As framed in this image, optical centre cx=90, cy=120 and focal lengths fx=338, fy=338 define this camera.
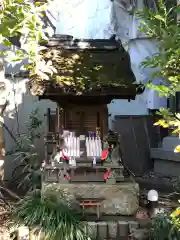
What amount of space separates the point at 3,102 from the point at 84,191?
298cm

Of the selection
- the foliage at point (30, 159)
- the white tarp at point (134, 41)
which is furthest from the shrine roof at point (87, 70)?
the foliage at point (30, 159)

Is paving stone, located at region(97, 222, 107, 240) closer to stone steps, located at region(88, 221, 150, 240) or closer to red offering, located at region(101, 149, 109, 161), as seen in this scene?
stone steps, located at region(88, 221, 150, 240)

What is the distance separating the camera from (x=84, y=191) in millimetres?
7473

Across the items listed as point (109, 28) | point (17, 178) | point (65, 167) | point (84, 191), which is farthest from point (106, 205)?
point (109, 28)

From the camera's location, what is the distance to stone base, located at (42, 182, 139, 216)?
7.45 m

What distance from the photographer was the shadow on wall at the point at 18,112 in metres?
11.7

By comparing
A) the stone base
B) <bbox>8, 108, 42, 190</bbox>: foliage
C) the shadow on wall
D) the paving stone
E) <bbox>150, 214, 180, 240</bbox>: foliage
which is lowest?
the paving stone

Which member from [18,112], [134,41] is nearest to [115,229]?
[18,112]

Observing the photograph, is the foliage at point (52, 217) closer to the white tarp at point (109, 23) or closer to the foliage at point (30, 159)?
the foliage at point (30, 159)

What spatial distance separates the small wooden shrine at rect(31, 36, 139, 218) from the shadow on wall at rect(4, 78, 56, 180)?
9.55 ft

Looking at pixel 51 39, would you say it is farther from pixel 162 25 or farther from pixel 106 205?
pixel 162 25

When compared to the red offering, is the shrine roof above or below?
above

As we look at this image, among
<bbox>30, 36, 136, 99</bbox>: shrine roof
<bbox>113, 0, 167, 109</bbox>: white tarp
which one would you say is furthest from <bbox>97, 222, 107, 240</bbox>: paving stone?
<bbox>113, 0, 167, 109</bbox>: white tarp

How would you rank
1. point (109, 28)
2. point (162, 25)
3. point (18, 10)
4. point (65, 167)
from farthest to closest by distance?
point (109, 28) < point (65, 167) < point (18, 10) < point (162, 25)
